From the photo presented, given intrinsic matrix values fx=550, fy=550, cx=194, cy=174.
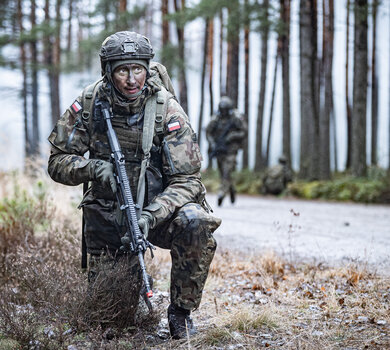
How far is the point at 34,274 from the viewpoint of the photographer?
12.4ft

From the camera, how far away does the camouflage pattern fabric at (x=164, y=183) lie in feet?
11.4

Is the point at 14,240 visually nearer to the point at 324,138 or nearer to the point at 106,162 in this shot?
the point at 106,162

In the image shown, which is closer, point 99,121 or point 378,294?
point 99,121

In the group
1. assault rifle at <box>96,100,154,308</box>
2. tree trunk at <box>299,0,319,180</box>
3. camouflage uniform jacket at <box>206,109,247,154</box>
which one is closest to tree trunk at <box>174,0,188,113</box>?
tree trunk at <box>299,0,319,180</box>

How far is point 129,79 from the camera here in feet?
11.7

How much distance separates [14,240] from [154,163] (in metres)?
2.43

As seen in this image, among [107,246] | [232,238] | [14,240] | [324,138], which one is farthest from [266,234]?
[324,138]

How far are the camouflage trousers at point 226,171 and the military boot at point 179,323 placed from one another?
8.67 m

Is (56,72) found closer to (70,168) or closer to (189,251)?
(70,168)

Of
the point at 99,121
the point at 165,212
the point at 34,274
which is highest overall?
the point at 99,121

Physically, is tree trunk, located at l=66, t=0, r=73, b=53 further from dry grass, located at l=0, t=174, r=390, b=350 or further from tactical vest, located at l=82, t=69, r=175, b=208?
tactical vest, located at l=82, t=69, r=175, b=208

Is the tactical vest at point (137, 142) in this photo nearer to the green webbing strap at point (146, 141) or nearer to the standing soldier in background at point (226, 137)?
the green webbing strap at point (146, 141)

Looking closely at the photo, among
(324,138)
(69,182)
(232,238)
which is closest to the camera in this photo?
(69,182)

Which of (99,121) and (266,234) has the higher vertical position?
(99,121)
